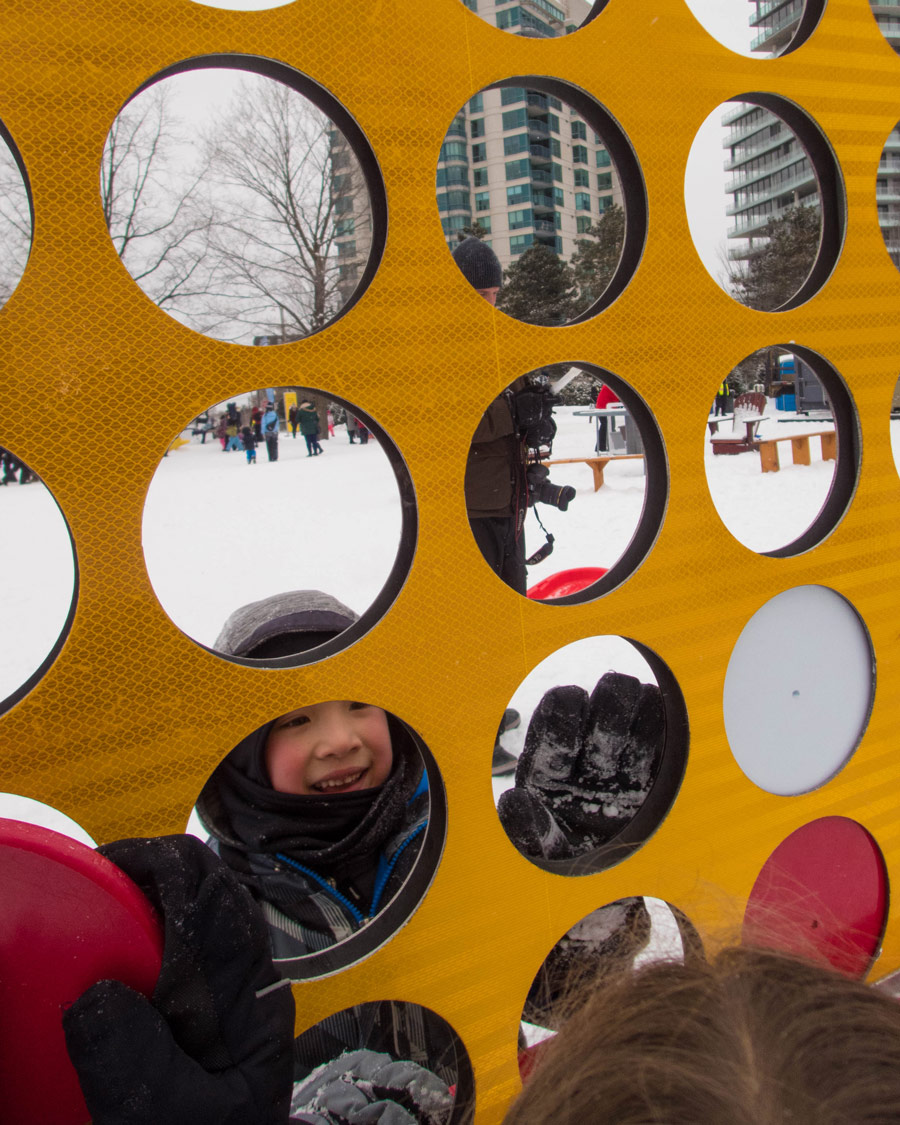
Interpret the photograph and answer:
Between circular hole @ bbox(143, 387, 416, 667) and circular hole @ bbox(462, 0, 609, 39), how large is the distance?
54cm

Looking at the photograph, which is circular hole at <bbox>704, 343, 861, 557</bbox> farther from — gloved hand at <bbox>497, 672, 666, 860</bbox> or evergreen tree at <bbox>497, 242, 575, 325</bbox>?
evergreen tree at <bbox>497, 242, 575, 325</bbox>

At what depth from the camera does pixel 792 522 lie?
6168 millimetres

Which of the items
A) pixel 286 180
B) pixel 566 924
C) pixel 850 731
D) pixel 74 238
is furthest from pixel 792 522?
pixel 74 238

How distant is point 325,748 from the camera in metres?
1.05

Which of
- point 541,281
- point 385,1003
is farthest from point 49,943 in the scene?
point 541,281

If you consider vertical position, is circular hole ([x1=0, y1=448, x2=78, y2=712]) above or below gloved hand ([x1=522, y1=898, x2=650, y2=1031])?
above

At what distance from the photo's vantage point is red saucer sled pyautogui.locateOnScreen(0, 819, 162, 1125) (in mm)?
537

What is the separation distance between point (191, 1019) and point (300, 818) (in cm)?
50

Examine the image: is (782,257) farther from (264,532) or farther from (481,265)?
(481,265)

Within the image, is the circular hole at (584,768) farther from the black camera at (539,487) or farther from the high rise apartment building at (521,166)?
the black camera at (539,487)

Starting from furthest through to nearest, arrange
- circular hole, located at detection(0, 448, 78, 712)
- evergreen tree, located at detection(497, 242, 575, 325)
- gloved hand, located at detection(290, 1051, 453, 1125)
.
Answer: evergreen tree, located at detection(497, 242, 575, 325)
circular hole, located at detection(0, 448, 78, 712)
gloved hand, located at detection(290, 1051, 453, 1125)

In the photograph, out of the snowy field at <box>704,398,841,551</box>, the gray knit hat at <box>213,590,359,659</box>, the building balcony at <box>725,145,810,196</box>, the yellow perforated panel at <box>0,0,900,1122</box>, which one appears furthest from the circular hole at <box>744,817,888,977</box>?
the building balcony at <box>725,145,810,196</box>

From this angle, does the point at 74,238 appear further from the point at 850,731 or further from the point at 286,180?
the point at 286,180

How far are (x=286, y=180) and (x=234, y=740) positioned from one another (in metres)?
5.36
